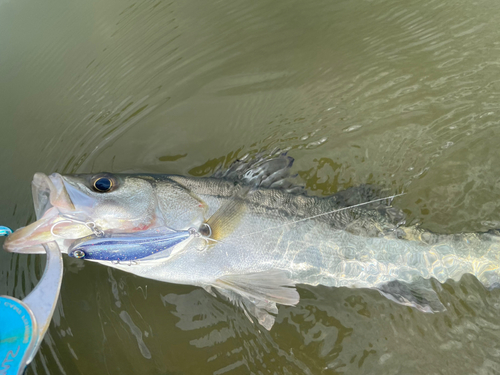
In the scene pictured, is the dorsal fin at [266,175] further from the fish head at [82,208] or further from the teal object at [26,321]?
the teal object at [26,321]

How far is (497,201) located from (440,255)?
41.0 inches

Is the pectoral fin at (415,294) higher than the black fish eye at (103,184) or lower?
lower

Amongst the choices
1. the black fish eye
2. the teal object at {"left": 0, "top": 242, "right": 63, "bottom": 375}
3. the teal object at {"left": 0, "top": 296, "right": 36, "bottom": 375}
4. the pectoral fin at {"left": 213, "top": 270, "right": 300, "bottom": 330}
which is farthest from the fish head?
the pectoral fin at {"left": 213, "top": 270, "right": 300, "bottom": 330}

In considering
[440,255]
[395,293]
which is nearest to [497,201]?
[440,255]

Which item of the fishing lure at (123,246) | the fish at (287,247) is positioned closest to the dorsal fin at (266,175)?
the fish at (287,247)

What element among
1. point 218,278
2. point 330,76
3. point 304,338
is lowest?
point 304,338

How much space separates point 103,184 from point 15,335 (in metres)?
1.20

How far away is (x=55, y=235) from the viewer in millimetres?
2557

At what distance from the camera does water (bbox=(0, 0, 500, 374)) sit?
343 centimetres

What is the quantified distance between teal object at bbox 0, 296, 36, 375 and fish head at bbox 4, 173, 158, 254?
421 mm

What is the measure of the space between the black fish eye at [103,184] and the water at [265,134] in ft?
4.49

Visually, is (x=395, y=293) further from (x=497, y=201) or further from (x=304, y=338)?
(x=497, y=201)

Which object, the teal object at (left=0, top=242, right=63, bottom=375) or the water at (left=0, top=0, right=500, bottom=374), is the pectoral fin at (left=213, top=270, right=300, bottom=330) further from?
the teal object at (left=0, top=242, right=63, bottom=375)

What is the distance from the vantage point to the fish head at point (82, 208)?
8.29ft
